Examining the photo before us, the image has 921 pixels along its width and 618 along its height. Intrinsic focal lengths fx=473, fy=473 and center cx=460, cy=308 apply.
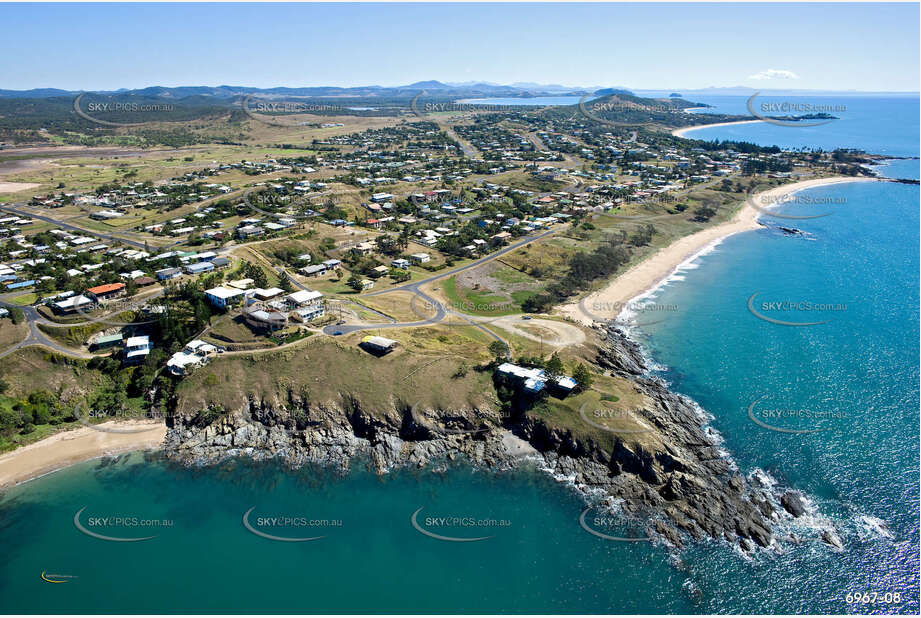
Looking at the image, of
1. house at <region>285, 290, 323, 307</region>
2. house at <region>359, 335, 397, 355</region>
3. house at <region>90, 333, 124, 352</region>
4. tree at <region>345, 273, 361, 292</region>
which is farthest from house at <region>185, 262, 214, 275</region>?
house at <region>359, 335, 397, 355</region>

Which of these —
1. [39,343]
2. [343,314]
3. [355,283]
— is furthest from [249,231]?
[39,343]

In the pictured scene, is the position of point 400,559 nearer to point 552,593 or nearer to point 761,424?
point 552,593

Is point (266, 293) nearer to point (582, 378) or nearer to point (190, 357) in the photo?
point (190, 357)

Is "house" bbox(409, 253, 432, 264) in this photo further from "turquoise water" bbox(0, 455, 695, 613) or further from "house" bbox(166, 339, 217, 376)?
"turquoise water" bbox(0, 455, 695, 613)

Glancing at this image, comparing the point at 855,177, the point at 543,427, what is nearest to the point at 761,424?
the point at 543,427

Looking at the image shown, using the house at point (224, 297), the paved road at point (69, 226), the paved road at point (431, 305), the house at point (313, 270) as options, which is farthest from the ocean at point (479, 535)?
the paved road at point (69, 226)
